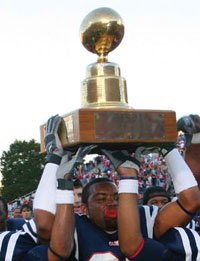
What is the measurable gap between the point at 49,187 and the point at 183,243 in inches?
29.5

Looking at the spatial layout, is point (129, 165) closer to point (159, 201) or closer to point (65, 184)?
point (65, 184)

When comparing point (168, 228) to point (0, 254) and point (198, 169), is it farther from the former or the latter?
point (0, 254)

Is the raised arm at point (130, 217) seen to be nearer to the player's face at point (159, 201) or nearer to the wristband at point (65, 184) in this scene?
the wristband at point (65, 184)

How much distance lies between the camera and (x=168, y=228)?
2650 millimetres

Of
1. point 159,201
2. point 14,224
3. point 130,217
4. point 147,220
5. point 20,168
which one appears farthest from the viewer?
point 20,168

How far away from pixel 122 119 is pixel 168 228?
2.30 ft

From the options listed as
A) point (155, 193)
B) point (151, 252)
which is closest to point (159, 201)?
point (155, 193)

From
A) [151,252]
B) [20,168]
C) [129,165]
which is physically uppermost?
[20,168]

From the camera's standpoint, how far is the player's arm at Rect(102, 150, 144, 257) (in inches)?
95.8

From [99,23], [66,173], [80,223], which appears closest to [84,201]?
[80,223]

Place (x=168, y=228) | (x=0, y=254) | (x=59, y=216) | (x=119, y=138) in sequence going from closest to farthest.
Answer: (x=119, y=138), (x=59, y=216), (x=168, y=228), (x=0, y=254)

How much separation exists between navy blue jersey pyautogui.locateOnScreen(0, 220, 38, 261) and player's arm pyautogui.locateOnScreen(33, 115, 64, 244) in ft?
0.72

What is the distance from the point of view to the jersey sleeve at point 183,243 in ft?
8.51

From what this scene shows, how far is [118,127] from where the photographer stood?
232 centimetres
